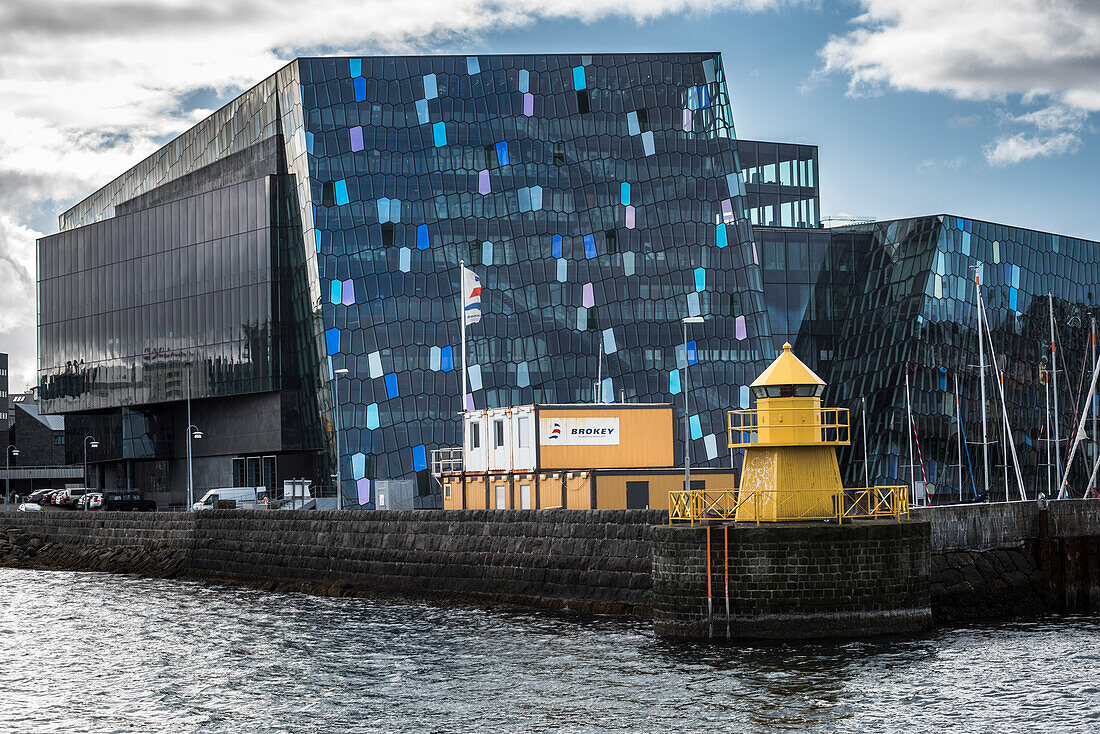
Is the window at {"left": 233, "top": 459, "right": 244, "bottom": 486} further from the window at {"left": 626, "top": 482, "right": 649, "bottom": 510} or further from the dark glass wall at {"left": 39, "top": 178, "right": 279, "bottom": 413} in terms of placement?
the window at {"left": 626, "top": 482, "right": 649, "bottom": 510}

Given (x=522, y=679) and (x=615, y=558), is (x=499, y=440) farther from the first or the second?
(x=522, y=679)

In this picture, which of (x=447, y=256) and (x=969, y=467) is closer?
(x=447, y=256)

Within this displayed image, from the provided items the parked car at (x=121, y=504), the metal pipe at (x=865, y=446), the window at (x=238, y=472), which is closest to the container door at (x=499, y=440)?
the parked car at (x=121, y=504)

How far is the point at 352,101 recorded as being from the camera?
2867 inches

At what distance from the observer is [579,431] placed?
41.5 metres

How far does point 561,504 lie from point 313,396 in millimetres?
36247

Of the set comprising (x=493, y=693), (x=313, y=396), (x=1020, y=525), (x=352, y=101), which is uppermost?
(x=352, y=101)

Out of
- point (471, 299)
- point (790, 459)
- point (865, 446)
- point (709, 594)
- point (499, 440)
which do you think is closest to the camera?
point (709, 594)

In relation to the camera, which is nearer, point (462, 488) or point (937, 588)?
point (937, 588)

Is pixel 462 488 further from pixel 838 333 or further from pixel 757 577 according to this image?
pixel 838 333

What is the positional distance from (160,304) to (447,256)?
21.6 meters

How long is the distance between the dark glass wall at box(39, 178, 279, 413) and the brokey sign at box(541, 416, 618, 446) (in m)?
38.3

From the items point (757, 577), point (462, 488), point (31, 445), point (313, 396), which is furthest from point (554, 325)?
point (31, 445)

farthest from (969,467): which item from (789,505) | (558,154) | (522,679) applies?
(522,679)
